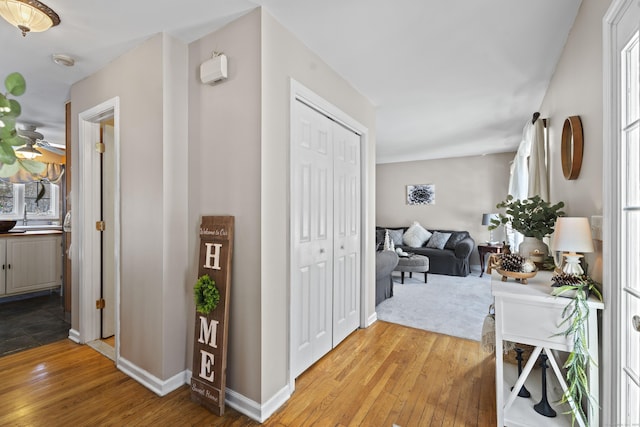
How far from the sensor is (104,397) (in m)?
1.97

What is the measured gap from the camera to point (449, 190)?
267 inches

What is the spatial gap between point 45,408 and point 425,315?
3.46 meters

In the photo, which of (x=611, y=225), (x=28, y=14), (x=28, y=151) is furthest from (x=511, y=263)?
(x=28, y=151)

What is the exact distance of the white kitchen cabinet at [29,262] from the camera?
155 inches

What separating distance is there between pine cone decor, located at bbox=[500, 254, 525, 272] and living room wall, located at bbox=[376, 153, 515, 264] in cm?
513

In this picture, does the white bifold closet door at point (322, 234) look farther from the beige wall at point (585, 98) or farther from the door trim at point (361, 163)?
the beige wall at point (585, 98)

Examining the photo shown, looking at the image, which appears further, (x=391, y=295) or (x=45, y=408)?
(x=391, y=295)

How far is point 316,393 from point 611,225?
1924 mm

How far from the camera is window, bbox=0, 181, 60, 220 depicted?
491 cm

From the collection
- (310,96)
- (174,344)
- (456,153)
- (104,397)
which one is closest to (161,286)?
(174,344)

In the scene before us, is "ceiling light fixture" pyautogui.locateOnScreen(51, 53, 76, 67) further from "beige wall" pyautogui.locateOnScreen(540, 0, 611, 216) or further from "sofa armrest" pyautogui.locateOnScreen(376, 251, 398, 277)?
"sofa armrest" pyautogui.locateOnScreen(376, 251, 398, 277)

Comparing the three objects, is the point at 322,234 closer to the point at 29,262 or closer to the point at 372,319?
the point at 372,319

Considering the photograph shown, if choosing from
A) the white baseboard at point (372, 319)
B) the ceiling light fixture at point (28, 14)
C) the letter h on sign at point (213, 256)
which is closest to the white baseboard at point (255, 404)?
the letter h on sign at point (213, 256)

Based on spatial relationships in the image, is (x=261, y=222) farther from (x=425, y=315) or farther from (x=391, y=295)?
(x=391, y=295)
